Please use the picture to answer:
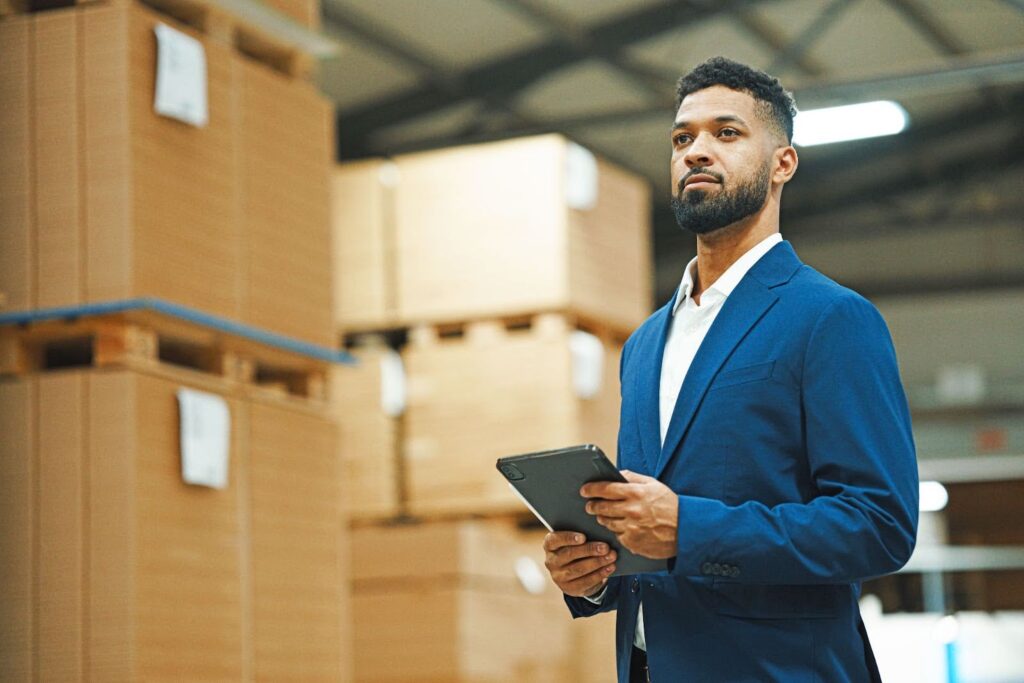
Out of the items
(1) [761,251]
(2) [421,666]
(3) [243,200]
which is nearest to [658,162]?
(2) [421,666]

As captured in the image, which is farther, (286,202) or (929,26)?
(929,26)

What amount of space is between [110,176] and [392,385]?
142 inches

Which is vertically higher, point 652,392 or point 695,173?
point 695,173

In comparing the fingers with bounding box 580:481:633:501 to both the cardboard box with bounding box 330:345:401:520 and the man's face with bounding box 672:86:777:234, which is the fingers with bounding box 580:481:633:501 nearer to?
the man's face with bounding box 672:86:777:234

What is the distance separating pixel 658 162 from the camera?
15.6 metres

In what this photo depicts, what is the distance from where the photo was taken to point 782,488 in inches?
96.8

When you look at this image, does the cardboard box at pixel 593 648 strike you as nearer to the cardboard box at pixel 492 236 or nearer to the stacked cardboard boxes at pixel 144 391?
the cardboard box at pixel 492 236

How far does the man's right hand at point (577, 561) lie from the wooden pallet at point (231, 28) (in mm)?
3290

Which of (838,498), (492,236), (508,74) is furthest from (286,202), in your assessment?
(508,74)

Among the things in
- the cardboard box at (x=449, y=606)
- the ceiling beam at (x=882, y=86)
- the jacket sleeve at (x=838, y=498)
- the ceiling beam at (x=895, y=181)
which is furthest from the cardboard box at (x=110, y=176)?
the ceiling beam at (x=895, y=181)

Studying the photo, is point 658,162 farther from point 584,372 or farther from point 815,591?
point 815,591

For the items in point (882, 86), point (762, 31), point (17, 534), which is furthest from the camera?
point (762, 31)

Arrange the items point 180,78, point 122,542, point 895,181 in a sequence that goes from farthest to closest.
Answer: point 895,181
point 180,78
point 122,542

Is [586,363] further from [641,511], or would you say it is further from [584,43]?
[641,511]
